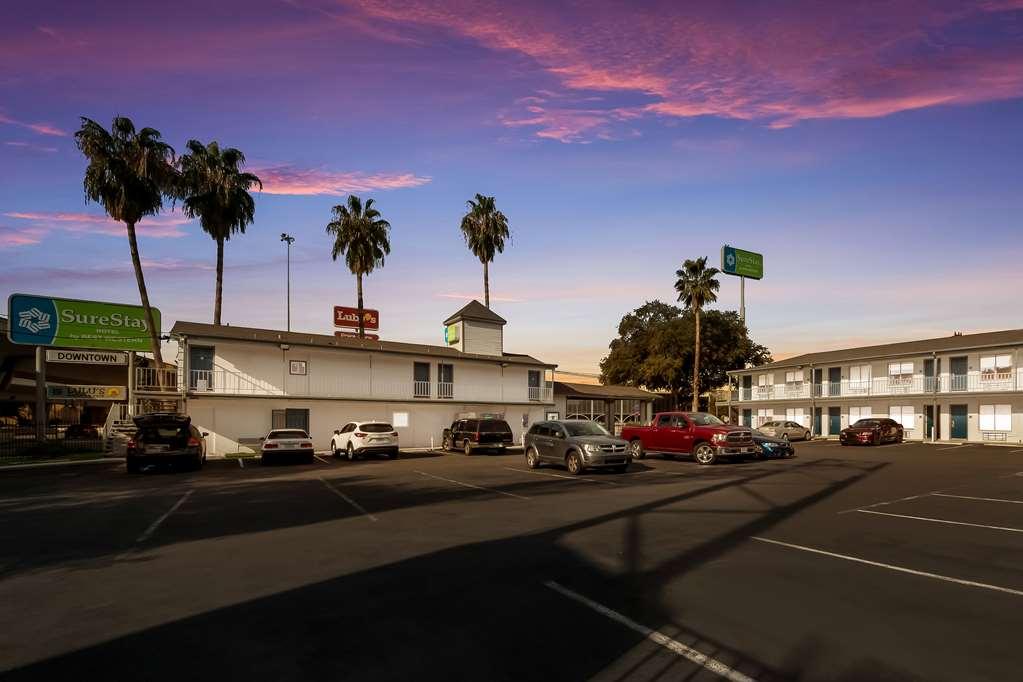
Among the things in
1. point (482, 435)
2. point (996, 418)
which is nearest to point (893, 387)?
point (996, 418)

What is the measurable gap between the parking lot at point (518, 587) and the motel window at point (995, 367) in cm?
2836

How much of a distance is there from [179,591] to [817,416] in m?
49.7

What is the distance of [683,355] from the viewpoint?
6088 centimetres

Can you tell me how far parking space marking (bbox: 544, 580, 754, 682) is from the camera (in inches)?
179

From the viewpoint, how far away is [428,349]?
39281 mm

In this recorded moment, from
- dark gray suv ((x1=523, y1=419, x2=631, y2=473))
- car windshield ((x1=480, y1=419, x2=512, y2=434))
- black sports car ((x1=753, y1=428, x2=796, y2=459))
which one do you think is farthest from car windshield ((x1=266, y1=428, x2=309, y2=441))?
black sports car ((x1=753, y1=428, x2=796, y2=459))

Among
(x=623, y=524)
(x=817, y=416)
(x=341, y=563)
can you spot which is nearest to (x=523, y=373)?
(x=817, y=416)

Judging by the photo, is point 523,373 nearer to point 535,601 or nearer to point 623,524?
point 623,524

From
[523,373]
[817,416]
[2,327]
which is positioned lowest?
[817,416]

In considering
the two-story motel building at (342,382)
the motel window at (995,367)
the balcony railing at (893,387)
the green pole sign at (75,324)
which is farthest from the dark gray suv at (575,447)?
the motel window at (995,367)

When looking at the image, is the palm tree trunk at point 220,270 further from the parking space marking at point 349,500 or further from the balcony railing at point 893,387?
the balcony railing at point 893,387

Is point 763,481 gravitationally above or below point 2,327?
below

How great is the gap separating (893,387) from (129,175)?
1950 inches

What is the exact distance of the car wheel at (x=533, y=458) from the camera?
22.0m
